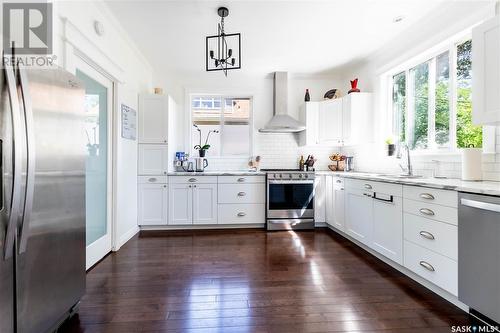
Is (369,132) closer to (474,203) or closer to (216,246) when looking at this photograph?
(474,203)

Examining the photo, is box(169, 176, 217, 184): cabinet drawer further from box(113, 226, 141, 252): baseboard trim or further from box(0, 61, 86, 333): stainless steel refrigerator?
box(0, 61, 86, 333): stainless steel refrigerator

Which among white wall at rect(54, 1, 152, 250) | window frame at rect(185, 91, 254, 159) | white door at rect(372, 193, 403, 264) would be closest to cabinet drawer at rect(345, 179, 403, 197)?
white door at rect(372, 193, 403, 264)

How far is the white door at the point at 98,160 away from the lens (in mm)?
2463

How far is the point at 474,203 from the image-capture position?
5.24 feet

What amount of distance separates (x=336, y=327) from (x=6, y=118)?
6.99ft

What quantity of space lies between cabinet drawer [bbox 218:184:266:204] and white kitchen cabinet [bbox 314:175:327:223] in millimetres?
854

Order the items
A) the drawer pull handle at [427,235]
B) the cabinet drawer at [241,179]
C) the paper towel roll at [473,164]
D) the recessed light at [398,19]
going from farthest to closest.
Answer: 1. the cabinet drawer at [241,179]
2. the recessed light at [398,19]
3. the paper towel roll at [473,164]
4. the drawer pull handle at [427,235]

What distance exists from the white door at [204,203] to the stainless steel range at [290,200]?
85 cm

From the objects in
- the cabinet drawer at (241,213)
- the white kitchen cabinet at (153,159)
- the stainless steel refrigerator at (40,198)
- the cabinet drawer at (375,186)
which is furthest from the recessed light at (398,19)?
the white kitchen cabinet at (153,159)

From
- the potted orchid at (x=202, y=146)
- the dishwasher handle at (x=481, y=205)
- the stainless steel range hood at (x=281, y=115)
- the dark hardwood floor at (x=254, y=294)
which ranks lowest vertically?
the dark hardwood floor at (x=254, y=294)

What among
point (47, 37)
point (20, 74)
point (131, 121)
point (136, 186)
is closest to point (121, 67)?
point (131, 121)

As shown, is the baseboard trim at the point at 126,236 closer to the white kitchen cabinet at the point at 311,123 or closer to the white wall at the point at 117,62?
the white wall at the point at 117,62

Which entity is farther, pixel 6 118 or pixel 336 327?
pixel 336 327

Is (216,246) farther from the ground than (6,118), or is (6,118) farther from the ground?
(6,118)
